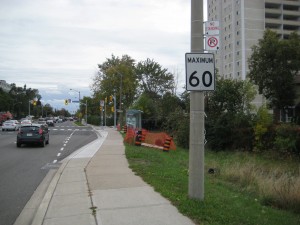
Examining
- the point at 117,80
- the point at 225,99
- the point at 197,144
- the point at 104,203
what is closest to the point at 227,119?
the point at 225,99

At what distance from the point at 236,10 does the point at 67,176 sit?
9622 cm

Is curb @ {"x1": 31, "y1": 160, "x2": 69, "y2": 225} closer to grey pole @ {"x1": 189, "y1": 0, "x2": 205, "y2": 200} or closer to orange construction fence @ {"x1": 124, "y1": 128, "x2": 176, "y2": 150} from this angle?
grey pole @ {"x1": 189, "y1": 0, "x2": 205, "y2": 200}

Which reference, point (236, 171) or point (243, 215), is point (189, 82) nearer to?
point (243, 215)

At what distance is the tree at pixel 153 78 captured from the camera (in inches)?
3044

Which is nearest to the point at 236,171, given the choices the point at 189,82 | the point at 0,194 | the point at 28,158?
the point at 189,82

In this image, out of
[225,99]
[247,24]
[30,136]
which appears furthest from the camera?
[247,24]

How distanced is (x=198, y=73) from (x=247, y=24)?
95.3 meters

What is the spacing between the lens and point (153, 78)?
77.8 meters

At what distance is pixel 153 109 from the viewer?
178 feet

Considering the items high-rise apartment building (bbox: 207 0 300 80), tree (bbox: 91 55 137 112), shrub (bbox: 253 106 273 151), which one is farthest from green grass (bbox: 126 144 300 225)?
high-rise apartment building (bbox: 207 0 300 80)

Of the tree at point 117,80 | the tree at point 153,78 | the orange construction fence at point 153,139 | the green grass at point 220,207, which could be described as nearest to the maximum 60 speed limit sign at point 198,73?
the green grass at point 220,207

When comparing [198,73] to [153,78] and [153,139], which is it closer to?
[153,139]

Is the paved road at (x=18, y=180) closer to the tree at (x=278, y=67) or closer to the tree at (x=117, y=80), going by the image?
the tree at (x=278, y=67)

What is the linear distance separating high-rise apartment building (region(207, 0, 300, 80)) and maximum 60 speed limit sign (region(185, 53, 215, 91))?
8966 centimetres
